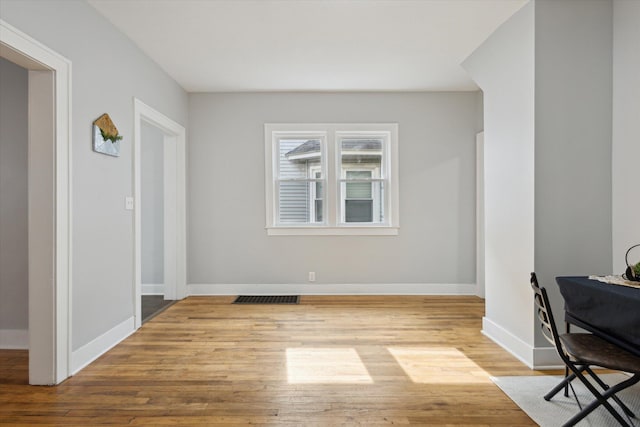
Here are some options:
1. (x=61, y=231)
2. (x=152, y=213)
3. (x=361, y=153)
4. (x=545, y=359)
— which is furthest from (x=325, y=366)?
(x=152, y=213)

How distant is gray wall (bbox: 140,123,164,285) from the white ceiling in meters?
1.01

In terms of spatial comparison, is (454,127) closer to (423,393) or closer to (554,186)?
(554,186)

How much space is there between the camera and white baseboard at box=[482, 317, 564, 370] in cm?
284

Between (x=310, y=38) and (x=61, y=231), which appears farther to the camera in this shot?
(x=310, y=38)

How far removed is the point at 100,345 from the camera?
312cm

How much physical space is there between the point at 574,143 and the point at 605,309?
1.34 m

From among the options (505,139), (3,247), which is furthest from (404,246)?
(3,247)

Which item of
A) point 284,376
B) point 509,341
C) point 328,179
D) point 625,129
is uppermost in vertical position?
point 625,129

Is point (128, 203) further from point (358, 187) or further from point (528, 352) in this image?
point (528, 352)

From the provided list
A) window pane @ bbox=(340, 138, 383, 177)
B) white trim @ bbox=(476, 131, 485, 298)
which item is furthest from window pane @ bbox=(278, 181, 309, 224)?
white trim @ bbox=(476, 131, 485, 298)

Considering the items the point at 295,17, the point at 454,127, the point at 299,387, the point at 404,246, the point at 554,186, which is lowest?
the point at 299,387

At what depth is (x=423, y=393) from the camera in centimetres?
248

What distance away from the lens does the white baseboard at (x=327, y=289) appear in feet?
17.0

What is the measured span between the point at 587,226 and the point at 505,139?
3.00 ft
